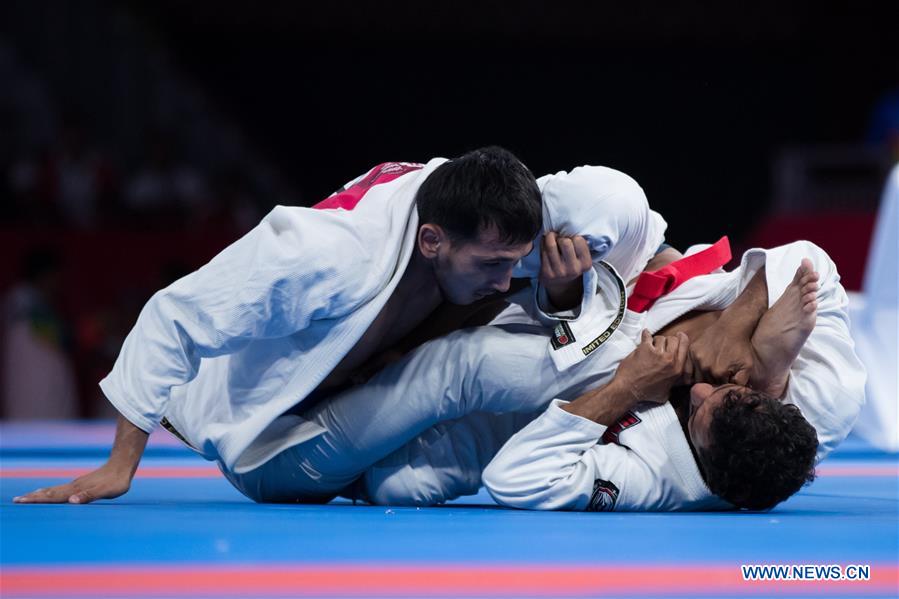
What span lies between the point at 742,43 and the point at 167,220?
6.82 m

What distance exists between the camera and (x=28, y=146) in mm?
11047

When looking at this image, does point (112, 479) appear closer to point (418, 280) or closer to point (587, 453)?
point (418, 280)

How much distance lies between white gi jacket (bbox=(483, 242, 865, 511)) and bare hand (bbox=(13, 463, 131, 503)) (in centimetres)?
97

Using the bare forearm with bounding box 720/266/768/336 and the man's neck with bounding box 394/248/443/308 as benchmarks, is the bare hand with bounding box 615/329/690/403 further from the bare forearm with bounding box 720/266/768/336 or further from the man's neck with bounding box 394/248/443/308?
the man's neck with bounding box 394/248/443/308

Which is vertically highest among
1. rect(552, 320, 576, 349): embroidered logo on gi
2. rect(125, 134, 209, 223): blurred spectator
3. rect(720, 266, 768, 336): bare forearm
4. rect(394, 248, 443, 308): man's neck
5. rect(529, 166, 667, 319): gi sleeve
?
rect(529, 166, 667, 319): gi sleeve

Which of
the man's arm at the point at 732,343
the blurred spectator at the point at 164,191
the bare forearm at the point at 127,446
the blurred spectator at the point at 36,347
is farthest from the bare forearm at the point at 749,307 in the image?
the blurred spectator at the point at 164,191

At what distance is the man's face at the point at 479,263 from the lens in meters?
2.91

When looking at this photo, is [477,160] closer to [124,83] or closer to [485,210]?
[485,210]

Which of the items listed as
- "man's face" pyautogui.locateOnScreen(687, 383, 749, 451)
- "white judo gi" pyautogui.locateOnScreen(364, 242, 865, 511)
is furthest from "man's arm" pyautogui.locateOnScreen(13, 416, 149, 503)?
"man's face" pyautogui.locateOnScreen(687, 383, 749, 451)

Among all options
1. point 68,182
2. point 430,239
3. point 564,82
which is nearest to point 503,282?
point 430,239

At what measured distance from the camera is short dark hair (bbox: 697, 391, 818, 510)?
285 centimetres

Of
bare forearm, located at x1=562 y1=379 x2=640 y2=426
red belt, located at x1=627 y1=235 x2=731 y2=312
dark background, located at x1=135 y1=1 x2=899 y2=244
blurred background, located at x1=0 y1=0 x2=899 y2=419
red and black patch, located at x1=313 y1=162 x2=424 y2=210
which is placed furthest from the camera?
dark background, located at x1=135 y1=1 x2=899 y2=244

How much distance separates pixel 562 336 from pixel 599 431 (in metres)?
0.28

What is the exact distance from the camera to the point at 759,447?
2.85 m
